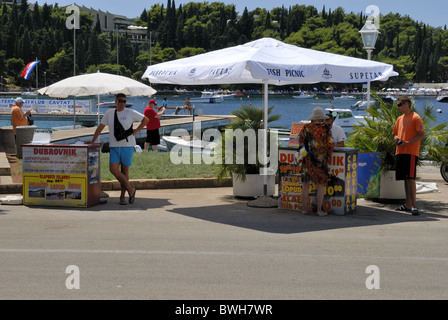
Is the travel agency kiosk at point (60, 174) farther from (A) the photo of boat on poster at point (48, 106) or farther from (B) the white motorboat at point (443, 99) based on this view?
(B) the white motorboat at point (443, 99)

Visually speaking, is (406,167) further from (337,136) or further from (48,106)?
(48,106)

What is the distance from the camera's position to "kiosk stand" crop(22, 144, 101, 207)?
35.0 feet

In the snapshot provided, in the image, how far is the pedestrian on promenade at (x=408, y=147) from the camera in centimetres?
1038

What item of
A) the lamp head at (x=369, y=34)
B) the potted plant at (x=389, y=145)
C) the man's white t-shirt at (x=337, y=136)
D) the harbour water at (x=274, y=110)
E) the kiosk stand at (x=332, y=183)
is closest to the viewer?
the kiosk stand at (x=332, y=183)

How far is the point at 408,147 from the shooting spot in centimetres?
1047

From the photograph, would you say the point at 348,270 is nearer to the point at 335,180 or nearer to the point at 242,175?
the point at 335,180

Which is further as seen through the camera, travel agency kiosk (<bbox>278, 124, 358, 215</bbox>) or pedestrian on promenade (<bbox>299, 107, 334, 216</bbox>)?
travel agency kiosk (<bbox>278, 124, 358, 215</bbox>)

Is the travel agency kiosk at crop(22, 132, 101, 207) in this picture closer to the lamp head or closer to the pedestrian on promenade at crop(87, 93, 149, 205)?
the pedestrian on promenade at crop(87, 93, 149, 205)

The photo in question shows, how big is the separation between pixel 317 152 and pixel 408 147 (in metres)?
1.71

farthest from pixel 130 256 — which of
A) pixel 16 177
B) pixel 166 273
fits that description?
pixel 16 177

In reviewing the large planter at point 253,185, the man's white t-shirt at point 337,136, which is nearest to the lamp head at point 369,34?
the large planter at point 253,185

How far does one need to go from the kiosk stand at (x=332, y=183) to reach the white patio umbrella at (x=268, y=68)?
3.21 feet

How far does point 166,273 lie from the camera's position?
21.0 ft

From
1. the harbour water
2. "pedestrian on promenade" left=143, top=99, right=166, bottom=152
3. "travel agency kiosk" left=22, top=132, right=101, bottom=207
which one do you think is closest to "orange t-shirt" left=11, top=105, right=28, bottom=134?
"pedestrian on promenade" left=143, top=99, right=166, bottom=152
